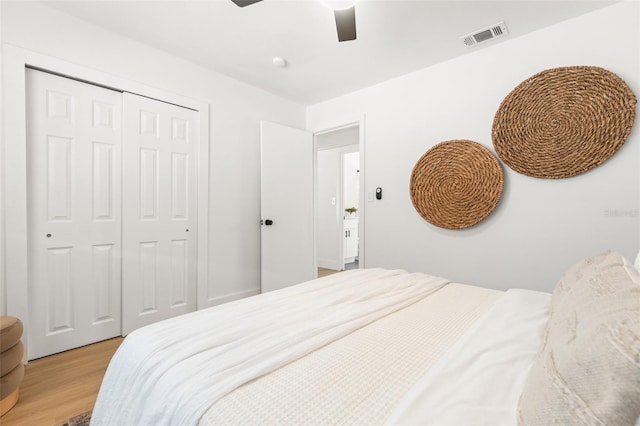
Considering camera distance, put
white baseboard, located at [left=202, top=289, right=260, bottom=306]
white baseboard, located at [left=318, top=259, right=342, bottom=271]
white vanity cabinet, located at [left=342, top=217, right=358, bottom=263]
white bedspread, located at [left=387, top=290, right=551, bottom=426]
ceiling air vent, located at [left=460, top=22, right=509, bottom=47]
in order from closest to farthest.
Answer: white bedspread, located at [left=387, top=290, right=551, bottom=426], ceiling air vent, located at [left=460, top=22, right=509, bottom=47], white baseboard, located at [left=202, top=289, right=260, bottom=306], white baseboard, located at [left=318, top=259, right=342, bottom=271], white vanity cabinet, located at [left=342, top=217, right=358, bottom=263]

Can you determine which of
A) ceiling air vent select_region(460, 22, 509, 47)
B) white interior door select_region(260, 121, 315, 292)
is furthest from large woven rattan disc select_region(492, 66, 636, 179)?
white interior door select_region(260, 121, 315, 292)

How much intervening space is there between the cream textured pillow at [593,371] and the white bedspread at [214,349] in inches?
23.4

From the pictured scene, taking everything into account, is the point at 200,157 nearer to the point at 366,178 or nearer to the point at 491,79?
the point at 366,178

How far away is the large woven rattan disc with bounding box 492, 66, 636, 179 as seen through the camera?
189 cm

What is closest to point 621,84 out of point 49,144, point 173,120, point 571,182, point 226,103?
point 571,182

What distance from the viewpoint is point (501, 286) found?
2381 millimetres

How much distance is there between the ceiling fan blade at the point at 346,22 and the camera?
154 cm

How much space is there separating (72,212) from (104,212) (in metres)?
0.19

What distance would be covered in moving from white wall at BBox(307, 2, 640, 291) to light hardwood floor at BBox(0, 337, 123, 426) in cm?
241

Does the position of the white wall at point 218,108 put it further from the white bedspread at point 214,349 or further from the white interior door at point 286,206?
the white bedspread at point 214,349

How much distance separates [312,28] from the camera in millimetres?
2193

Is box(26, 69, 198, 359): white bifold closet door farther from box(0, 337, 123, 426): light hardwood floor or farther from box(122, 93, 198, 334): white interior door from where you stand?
box(0, 337, 123, 426): light hardwood floor

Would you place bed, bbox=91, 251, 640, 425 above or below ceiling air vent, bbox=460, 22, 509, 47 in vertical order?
below

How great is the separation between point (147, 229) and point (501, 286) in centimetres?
296
